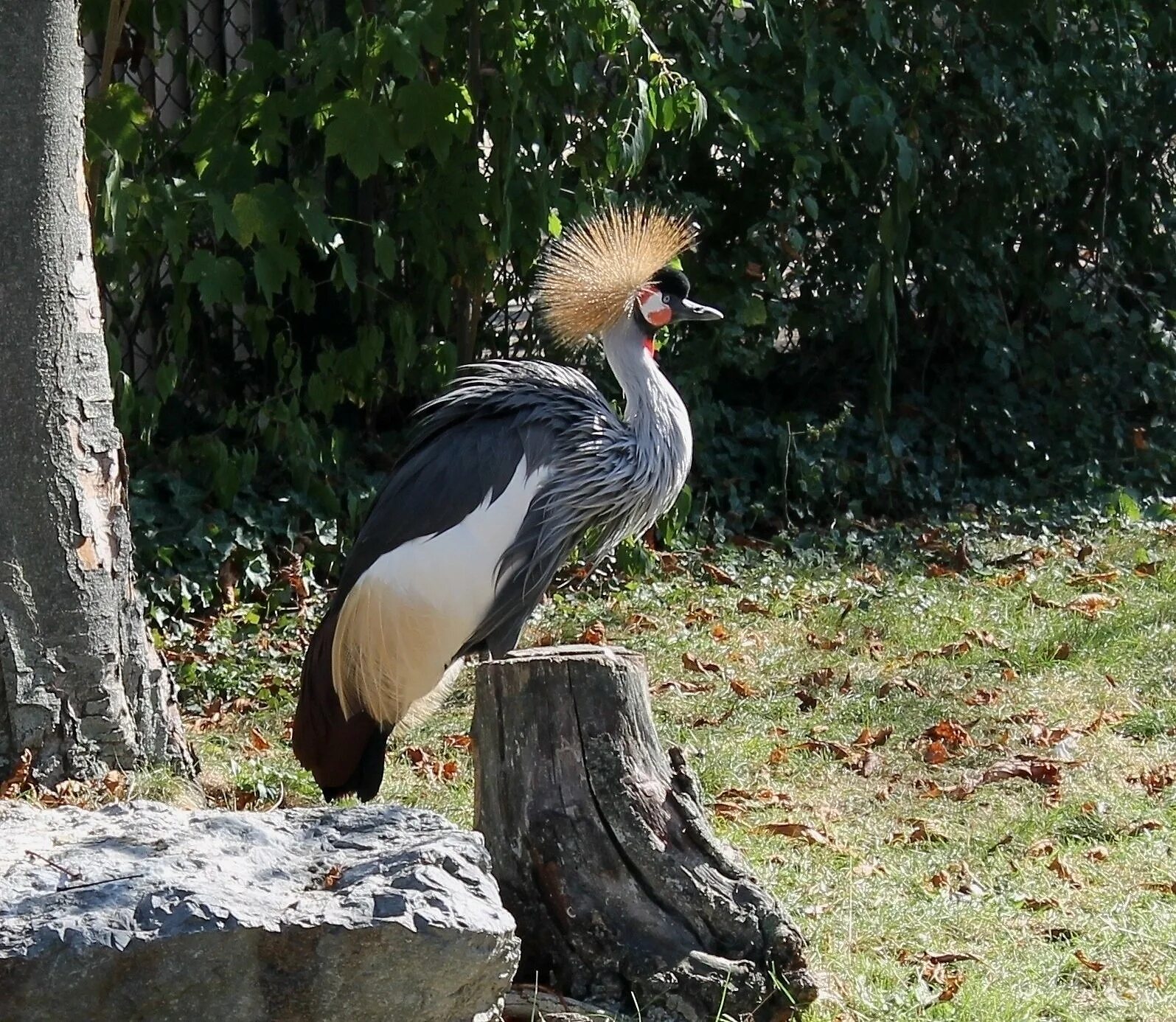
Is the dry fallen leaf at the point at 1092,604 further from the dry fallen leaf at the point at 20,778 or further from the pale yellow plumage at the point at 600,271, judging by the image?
the dry fallen leaf at the point at 20,778

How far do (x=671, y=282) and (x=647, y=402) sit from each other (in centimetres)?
47

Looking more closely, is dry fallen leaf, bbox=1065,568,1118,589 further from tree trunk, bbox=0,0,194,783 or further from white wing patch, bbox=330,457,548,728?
tree trunk, bbox=0,0,194,783

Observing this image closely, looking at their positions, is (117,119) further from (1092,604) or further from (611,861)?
(1092,604)

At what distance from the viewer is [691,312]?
4410 millimetres

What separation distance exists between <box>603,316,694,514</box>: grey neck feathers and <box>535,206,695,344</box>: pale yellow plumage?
68 mm

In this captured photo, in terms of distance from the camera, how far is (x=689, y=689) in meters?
4.62

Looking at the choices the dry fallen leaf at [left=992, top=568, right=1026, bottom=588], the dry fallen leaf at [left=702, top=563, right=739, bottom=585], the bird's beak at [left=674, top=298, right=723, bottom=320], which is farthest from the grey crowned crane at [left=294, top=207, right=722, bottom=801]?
the dry fallen leaf at [left=992, top=568, right=1026, bottom=588]

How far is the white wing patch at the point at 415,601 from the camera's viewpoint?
3.69m

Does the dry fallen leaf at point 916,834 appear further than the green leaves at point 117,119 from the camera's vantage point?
No

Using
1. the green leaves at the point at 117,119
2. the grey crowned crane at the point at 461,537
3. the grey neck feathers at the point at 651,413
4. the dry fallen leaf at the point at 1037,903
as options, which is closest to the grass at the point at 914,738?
the dry fallen leaf at the point at 1037,903

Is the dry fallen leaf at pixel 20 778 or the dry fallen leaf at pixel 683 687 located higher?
the dry fallen leaf at pixel 20 778

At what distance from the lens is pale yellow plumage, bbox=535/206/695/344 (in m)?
4.30

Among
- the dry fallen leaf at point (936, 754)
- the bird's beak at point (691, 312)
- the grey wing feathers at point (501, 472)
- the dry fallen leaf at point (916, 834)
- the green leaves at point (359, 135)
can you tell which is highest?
the green leaves at point (359, 135)

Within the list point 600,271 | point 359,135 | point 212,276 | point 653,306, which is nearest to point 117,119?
point 212,276
